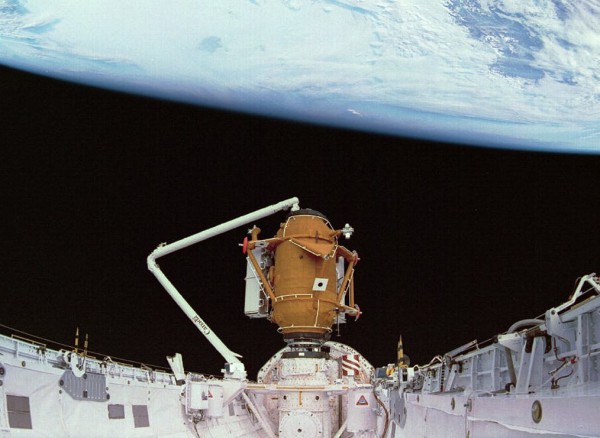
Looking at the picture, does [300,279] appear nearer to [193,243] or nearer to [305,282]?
[305,282]

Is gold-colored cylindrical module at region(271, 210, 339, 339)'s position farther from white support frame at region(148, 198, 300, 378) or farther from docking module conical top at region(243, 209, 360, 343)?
white support frame at region(148, 198, 300, 378)

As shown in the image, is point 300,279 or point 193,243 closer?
point 300,279

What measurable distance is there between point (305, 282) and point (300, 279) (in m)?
0.18

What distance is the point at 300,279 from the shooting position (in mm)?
17141

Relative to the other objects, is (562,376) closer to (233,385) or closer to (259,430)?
(233,385)

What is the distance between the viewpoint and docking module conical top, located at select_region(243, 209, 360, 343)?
17141mm

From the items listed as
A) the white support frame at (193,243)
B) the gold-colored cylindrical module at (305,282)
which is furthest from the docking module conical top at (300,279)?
the white support frame at (193,243)

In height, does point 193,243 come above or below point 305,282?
above

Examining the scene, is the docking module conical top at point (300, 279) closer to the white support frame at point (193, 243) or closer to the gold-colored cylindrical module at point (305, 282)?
the gold-colored cylindrical module at point (305, 282)

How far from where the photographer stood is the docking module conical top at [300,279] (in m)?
17.1

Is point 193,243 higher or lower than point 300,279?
higher

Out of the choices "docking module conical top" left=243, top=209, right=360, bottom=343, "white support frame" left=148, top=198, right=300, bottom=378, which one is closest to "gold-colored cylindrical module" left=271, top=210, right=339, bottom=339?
"docking module conical top" left=243, top=209, right=360, bottom=343

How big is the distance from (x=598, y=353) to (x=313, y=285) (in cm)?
1195

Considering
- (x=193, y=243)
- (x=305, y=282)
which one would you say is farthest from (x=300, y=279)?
(x=193, y=243)
